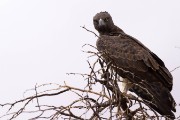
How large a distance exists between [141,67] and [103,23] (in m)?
1.96

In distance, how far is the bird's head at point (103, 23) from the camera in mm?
9242

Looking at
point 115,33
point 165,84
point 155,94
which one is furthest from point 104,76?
point 115,33

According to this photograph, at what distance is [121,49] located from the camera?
7.98 metres

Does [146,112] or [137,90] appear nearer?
[146,112]

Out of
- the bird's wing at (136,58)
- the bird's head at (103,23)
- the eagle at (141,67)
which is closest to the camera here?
the eagle at (141,67)

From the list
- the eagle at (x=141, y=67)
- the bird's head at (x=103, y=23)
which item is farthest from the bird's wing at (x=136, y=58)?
the bird's head at (x=103, y=23)

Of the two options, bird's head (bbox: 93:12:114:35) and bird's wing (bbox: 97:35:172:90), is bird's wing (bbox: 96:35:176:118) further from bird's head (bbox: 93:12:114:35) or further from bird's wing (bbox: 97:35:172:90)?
bird's head (bbox: 93:12:114:35)

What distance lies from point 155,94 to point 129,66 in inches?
42.3

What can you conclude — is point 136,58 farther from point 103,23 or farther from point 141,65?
point 103,23

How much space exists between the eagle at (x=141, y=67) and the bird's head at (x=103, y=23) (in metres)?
0.55

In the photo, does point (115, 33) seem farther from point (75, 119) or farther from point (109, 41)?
point (75, 119)

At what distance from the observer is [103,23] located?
30.2ft

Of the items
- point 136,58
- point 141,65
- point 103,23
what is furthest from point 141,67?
point 103,23

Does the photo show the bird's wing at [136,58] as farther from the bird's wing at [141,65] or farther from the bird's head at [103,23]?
the bird's head at [103,23]
